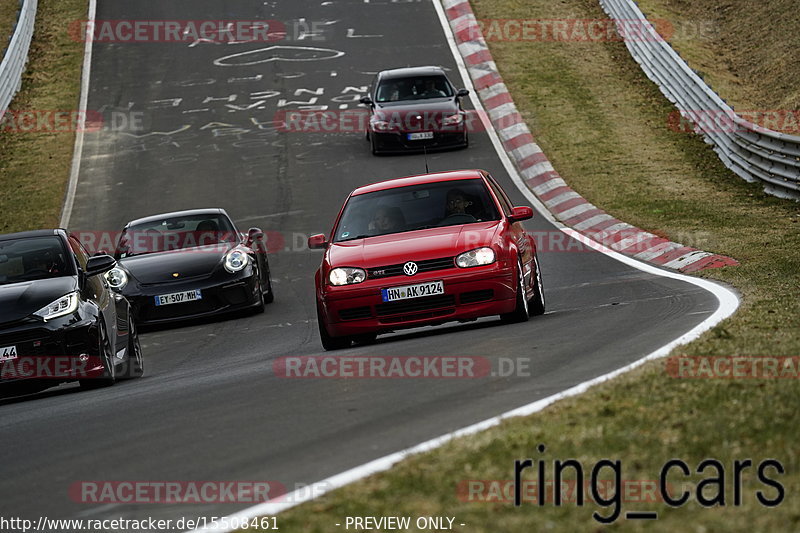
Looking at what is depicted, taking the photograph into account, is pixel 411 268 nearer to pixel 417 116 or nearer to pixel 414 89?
pixel 417 116

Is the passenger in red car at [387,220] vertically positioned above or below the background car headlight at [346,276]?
above

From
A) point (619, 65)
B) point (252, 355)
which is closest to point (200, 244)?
point (252, 355)

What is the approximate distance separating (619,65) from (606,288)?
1991 cm

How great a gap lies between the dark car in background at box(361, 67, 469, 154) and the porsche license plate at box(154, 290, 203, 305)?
11483mm

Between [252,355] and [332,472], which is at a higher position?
[332,472]

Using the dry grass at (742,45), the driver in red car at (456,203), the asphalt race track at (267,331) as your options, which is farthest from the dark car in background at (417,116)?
the driver in red car at (456,203)

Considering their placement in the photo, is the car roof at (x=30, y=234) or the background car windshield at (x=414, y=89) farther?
the background car windshield at (x=414, y=89)

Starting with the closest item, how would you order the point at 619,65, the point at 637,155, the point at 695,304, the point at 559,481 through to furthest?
the point at 559,481 → the point at 695,304 → the point at 637,155 → the point at 619,65

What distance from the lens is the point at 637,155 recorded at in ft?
86.9

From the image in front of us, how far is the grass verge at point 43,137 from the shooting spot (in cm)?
2564

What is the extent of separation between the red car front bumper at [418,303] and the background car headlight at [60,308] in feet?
7.17

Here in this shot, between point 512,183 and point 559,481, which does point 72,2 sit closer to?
point 512,183

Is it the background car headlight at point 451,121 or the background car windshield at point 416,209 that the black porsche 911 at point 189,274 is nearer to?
the background car windshield at point 416,209

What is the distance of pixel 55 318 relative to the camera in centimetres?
1060
